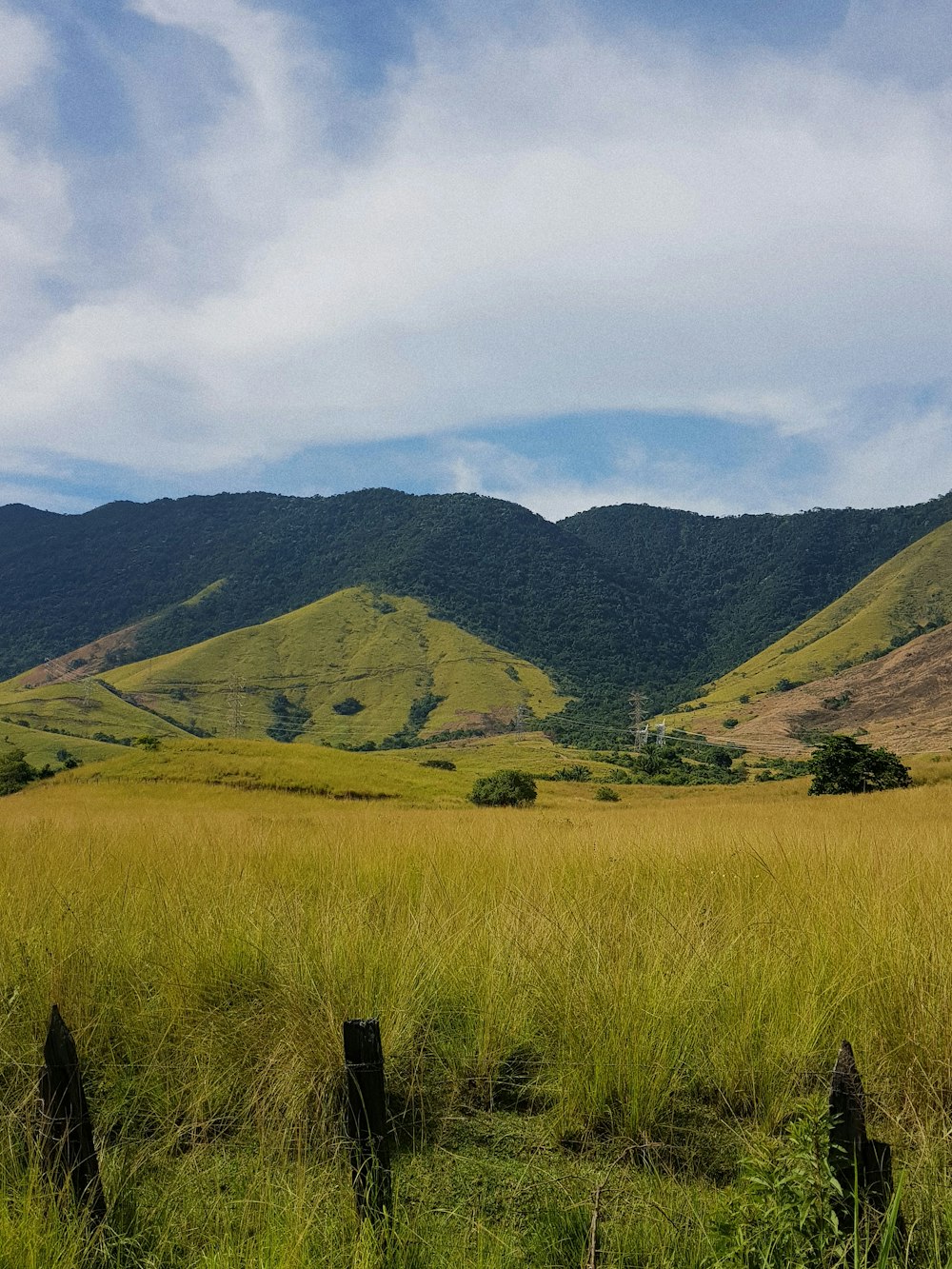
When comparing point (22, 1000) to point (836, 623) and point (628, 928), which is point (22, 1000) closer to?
point (628, 928)

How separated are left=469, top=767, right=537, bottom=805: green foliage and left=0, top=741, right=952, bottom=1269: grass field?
38.8 m

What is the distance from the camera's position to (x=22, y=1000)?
362cm

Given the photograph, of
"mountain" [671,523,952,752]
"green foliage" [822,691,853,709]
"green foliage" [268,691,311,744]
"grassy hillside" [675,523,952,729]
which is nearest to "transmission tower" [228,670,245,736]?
"green foliage" [268,691,311,744]

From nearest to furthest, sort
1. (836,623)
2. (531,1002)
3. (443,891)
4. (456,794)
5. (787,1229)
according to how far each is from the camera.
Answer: (787,1229) → (531,1002) → (443,891) → (456,794) → (836,623)

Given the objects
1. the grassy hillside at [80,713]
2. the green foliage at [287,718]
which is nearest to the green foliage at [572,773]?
the grassy hillside at [80,713]

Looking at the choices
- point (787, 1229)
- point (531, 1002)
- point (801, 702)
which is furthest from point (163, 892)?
point (801, 702)

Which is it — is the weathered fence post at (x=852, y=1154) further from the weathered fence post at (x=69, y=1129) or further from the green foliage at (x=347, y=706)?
the green foliage at (x=347, y=706)

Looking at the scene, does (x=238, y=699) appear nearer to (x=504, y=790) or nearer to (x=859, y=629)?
(x=859, y=629)

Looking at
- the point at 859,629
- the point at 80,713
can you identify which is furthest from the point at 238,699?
the point at 859,629

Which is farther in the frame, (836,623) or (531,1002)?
(836,623)

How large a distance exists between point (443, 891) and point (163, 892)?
1795mm

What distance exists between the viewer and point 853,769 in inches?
1420

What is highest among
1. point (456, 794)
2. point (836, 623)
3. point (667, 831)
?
point (836, 623)

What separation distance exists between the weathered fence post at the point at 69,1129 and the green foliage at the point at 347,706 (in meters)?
180
